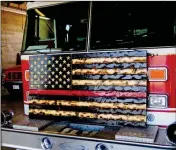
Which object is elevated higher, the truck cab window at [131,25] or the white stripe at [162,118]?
the truck cab window at [131,25]

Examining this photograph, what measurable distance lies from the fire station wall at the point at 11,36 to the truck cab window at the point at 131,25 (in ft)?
24.9

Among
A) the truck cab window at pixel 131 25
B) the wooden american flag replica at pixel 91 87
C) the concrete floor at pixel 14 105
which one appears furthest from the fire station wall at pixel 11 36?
the truck cab window at pixel 131 25

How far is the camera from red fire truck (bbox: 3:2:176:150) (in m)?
2.66

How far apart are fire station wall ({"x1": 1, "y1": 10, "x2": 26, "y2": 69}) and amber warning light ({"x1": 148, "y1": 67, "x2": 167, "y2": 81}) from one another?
321 inches

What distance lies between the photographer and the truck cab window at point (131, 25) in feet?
9.00

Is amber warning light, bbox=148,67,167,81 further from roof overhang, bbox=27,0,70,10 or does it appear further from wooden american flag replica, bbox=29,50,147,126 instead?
roof overhang, bbox=27,0,70,10

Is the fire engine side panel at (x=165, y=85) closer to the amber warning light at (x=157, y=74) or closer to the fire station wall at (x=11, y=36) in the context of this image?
the amber warning light at (x=157, y=74)

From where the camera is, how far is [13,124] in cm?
314

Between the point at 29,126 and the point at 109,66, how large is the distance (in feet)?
3.64

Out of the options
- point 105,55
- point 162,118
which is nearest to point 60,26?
point 105,55

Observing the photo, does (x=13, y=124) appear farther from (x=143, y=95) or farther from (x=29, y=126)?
(x=143, y=95)

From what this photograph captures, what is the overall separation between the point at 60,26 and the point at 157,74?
55.3 inches

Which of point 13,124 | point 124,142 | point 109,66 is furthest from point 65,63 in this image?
point 124,142

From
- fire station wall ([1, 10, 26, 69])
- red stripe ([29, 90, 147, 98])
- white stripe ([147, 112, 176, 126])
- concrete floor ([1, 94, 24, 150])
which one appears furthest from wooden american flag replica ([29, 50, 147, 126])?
fire station wall ([1, 10, 26, 69])
